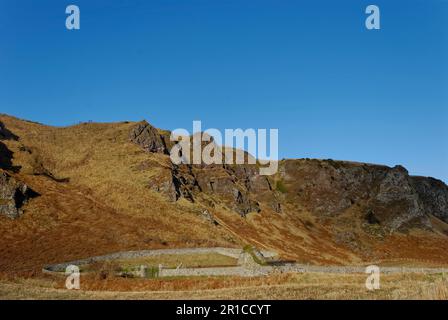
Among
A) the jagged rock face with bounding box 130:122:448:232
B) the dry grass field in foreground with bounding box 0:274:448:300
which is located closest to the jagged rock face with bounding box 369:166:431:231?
the jagged rock face with bounding box 130:122:448:232

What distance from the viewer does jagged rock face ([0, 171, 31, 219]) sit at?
9331 cm

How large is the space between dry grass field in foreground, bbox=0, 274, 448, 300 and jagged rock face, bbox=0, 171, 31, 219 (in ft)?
180

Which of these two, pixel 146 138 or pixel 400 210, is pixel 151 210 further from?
pixel 400 210

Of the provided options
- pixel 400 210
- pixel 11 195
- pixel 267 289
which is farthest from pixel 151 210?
pixel 400 210

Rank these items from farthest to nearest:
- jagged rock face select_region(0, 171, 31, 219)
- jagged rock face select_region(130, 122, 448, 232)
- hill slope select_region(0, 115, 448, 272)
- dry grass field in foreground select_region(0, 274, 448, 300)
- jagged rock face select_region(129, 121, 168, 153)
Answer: jagged rock face select_region(129, 121, 168, 153)
jagged rock face select_region(130, 122, 448, 232)
jagged rock face select_region(0, 171, 31, 219)
hill slope select_region(0, 115, 448, 272)
dry grass field in foreground select_region(0, 274, 448, 300)

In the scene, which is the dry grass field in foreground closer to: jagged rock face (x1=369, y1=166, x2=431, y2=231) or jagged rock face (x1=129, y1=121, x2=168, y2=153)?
jagged rock face (x1=129, y1=121, x2=168, y2=153)

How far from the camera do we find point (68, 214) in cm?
10088

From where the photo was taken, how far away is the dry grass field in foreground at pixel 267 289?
2727cm

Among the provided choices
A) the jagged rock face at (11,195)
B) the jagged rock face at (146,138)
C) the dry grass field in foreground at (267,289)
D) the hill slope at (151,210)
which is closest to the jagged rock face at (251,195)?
the jagged rock face at (146,138)

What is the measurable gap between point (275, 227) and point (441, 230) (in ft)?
287

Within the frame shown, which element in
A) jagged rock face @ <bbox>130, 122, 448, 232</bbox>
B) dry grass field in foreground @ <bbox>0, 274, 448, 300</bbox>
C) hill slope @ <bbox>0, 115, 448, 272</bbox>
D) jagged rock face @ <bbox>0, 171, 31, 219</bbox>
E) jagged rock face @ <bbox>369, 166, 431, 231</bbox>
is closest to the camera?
dry grass field in foreground @ <bbox>0, 274, 448, 300</bbox>

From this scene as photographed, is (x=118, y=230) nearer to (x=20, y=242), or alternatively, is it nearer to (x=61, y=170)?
(x=20, y=242)

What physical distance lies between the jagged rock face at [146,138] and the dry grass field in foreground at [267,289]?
113 meters
